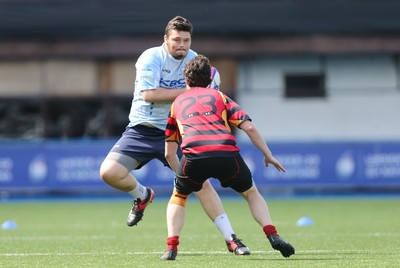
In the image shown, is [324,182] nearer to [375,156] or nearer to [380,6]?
[375,156]

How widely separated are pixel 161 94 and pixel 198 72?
96 centimetres

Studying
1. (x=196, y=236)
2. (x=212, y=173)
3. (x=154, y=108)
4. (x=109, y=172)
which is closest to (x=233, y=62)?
(x=196, y=236)

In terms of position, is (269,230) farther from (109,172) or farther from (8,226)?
(8,226)

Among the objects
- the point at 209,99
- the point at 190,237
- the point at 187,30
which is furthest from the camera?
the point at 190,237

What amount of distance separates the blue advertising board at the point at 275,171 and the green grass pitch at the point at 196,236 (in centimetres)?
77

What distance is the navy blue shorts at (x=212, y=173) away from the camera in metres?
8.76

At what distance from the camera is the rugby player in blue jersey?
31.4 feet

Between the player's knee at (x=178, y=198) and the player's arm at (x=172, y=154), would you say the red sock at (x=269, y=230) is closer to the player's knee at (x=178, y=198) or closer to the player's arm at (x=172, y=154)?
the player's knee at (x=178, y=198)

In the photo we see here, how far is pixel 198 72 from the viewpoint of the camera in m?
8.85

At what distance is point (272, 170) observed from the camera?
2097 centimetres

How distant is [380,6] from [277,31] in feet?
7.86

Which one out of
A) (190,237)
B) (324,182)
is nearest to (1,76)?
(324,182)

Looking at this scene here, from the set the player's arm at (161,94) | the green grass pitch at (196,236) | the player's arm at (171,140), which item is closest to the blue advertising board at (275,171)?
the green grass pitch at (196,236)

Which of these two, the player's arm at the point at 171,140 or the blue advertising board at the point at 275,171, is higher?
the player's arm at the point at 171,140
